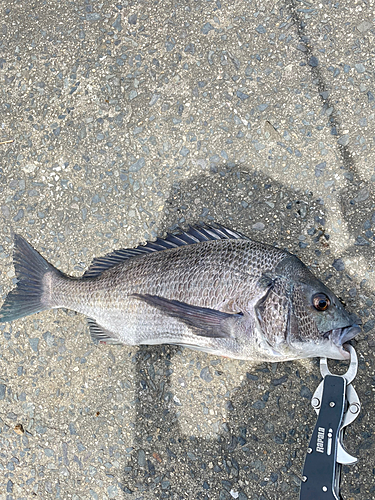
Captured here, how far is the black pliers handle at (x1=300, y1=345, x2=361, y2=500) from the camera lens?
2480 millimetres

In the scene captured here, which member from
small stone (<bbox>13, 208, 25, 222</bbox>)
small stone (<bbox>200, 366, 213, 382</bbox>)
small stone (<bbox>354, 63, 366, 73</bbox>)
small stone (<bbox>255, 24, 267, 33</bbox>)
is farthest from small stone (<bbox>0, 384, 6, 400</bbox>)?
small stone (<bbox>354, 63, 366, 73</bbox>)

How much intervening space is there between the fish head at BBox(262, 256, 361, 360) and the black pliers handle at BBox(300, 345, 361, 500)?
0.27m

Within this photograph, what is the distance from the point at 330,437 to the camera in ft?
8.21

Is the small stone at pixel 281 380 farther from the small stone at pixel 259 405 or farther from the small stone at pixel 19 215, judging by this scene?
the small stone at pixel 19 215

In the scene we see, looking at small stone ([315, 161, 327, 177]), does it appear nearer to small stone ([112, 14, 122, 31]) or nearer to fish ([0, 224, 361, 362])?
fish ([0, 224, 361, 362])

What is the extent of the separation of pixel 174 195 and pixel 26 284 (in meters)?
1.42

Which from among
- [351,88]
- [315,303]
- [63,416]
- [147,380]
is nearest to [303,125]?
[351,88]

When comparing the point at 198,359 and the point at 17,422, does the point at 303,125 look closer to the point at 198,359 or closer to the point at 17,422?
the point at 198,359

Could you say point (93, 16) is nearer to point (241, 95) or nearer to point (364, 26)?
point (241, 95)

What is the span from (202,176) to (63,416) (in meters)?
2.34

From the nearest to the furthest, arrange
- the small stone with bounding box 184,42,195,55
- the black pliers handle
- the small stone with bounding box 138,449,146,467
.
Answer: the black pliers handle, the small stone with bounding box 138,449,146,467, the small stone with bounding box 184,42,195,55

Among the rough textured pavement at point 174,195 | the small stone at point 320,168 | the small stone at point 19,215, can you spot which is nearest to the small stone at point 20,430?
the rough textured pavement at point 174,195

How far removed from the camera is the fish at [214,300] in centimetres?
236

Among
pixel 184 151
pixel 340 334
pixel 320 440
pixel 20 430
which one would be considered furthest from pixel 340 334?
pixel 20 430
